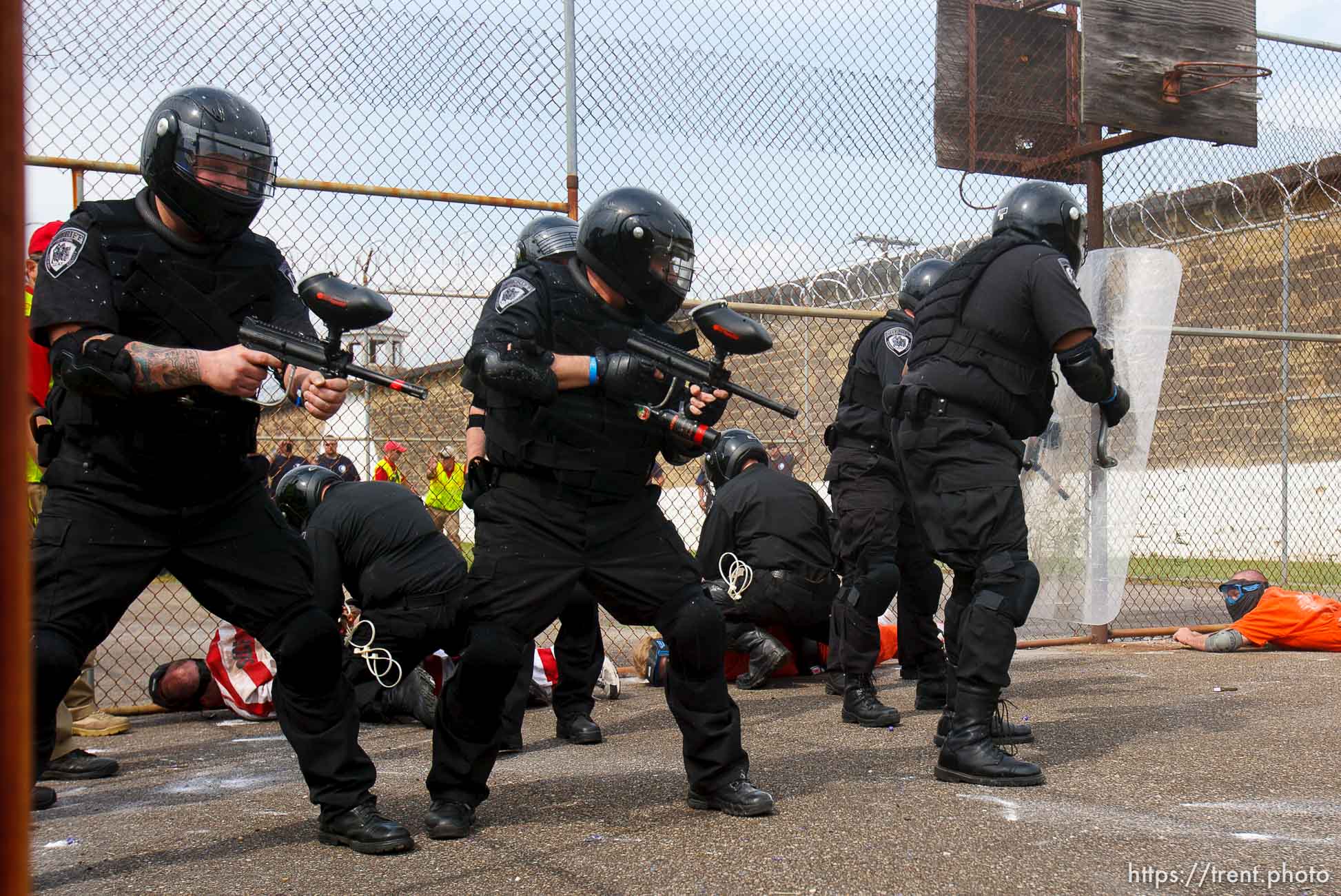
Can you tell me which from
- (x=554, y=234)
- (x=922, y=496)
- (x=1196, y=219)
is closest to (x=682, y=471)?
(x=1196, y=219)

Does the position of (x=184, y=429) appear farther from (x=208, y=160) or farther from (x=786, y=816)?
(x=786, y=816)

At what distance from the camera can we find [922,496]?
13.3ft

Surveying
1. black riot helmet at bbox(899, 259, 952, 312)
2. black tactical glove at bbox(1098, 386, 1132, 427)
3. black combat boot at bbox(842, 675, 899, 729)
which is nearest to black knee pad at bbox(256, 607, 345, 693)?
black combat boot at bbox(842, 675, 899, 729)

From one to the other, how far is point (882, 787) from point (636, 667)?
3.08 m

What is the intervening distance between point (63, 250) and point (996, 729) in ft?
11.0

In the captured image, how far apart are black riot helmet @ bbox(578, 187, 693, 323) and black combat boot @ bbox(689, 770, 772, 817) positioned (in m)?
1.35

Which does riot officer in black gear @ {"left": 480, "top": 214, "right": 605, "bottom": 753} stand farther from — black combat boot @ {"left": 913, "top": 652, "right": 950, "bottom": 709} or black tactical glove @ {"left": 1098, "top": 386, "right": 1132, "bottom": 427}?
black tactical glove @ {"left": 1098, "top": 386, "right": 1132, "bottom": 427}

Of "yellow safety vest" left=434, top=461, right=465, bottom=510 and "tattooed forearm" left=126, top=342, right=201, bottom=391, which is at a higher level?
"tattooed forearm" left=126, top=342, right=201, bottom=391

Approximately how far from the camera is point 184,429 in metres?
2.85

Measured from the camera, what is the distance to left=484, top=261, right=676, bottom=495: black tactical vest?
3258 mm

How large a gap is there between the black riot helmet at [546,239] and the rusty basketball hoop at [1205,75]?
4.32 m

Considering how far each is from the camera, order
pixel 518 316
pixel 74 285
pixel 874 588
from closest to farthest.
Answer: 1. pixel 74 285
2. pixel 518 316
3. pixel 874 588

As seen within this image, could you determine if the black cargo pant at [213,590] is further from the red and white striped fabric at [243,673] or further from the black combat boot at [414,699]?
the red and white striped fabric at [243,673]

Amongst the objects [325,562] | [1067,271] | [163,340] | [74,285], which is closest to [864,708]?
[1067,271]
